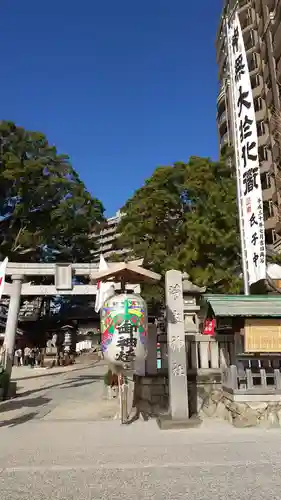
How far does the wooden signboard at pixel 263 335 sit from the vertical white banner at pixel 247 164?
2.41 meters

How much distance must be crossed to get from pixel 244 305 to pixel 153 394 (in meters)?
3.52

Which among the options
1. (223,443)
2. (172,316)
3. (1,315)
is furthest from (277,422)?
(1,315)

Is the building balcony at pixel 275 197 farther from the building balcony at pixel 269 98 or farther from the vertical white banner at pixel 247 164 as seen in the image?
the vertical white banner at pixel 247 164

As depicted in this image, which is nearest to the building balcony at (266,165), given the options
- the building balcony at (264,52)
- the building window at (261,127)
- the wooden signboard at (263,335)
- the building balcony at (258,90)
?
the building window at (261,127)

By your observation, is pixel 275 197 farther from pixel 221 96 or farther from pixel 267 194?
pixel 221 96

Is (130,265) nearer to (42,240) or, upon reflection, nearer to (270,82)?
(42,240)

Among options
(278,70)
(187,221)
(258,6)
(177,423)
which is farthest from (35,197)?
(258,6)

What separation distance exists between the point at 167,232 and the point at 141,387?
16.7 meters

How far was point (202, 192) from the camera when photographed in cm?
2473

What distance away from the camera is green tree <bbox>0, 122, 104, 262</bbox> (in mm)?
31344

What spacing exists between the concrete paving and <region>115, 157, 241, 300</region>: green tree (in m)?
11.2

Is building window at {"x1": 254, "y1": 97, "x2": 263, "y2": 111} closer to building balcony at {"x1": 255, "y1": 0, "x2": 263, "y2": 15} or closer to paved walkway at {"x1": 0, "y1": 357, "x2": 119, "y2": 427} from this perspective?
building balcony at {"x1": 255, "y1": 0, "x2": 263, "y2": 15}

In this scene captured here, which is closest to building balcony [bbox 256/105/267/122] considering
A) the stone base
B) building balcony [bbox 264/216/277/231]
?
building balcony [bbox 264/216/277/231]

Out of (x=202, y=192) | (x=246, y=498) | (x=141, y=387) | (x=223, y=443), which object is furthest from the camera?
(x=202, y=192)
